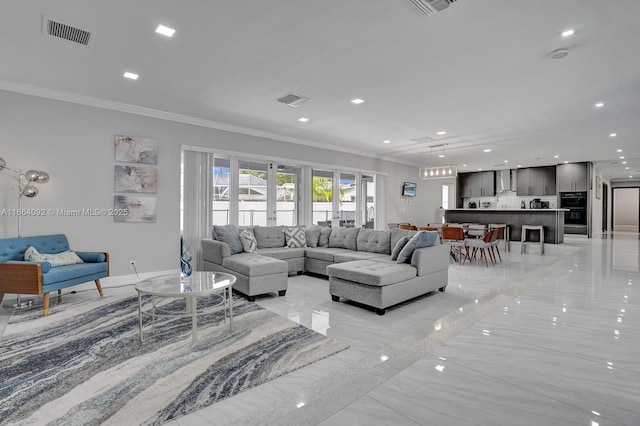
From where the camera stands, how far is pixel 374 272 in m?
3.69

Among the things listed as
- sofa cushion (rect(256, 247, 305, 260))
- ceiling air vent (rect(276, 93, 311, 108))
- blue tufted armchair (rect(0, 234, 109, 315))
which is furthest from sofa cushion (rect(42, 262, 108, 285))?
ceiling air vent (rect(276, 93, 311, 108))

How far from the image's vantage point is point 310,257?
5762mm

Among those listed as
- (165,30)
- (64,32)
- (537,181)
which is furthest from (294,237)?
(537,181)

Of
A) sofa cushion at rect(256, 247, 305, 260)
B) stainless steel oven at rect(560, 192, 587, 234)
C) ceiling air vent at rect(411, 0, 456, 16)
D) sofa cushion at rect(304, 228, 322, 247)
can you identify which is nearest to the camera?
ceiling air vent at rect(411, 0, 456, 16)

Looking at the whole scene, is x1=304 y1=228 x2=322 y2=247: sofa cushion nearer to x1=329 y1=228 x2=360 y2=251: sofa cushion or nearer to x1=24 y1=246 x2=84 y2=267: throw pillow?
x1=329 y1=228 x2=360 y2=251: sofa cushion

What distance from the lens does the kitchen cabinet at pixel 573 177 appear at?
11.3 meters

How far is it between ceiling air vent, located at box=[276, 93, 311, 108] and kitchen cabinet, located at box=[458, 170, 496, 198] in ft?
37.7

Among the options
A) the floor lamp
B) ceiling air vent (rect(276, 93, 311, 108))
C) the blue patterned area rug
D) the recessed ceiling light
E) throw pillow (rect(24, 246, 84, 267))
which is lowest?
the blue patterned area rug

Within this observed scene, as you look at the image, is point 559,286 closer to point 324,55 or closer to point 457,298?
point 457,298

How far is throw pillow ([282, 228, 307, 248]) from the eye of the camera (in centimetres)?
613


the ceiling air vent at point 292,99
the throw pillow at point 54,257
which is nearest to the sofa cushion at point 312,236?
the ceiling air vent at point 292,99

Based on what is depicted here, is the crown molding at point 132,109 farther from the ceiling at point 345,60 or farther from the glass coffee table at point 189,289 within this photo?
the glass coffee table at point 189,289

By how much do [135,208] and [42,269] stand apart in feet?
5.88

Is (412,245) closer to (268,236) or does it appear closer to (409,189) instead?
(268,236)
